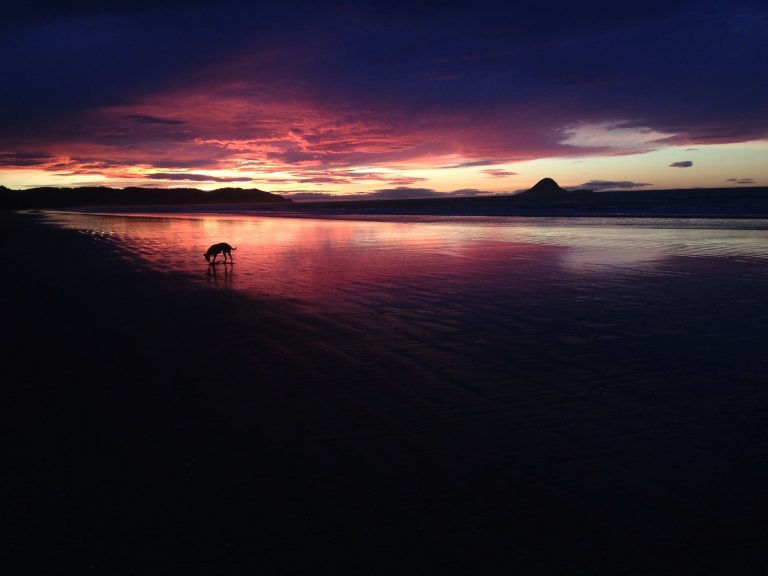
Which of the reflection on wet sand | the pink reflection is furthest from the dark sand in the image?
the pink reflection

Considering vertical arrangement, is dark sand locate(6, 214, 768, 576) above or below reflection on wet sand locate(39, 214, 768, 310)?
below

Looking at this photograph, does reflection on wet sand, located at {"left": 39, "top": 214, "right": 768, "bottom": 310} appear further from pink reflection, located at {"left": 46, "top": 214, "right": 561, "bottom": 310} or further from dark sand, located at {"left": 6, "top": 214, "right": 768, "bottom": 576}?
dark sand, located at {"left": 6, "top": 214, "right": 768, "bottom": 576}

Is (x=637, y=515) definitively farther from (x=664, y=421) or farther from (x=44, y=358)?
(x=44, y=358)

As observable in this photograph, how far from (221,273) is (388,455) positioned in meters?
12.5

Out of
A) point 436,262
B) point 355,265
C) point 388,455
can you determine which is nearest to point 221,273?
point 355,265

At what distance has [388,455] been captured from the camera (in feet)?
14.7

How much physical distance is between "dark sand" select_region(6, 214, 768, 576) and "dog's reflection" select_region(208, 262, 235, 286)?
6.11m

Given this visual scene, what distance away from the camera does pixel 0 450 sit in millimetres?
4605

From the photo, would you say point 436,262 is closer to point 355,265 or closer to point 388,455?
point 355,265

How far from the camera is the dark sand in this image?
3340mm

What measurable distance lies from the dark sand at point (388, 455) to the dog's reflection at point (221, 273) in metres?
6.11

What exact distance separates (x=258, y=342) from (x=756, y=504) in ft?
21.1

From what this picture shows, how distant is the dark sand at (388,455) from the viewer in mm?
3340

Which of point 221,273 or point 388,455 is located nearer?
point 388,455
